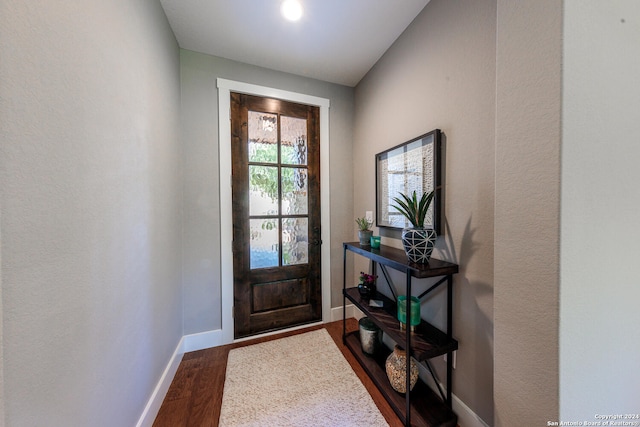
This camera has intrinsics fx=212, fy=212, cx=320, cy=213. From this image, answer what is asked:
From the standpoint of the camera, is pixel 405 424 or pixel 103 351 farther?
pixel 405 424

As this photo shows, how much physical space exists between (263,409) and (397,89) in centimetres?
243

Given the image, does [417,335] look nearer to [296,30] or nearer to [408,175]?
[408,175]

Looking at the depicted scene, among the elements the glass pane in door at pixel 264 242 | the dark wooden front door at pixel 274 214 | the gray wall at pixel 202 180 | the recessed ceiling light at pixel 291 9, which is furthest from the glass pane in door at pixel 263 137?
the recessed ceiling light at pixel 291 9

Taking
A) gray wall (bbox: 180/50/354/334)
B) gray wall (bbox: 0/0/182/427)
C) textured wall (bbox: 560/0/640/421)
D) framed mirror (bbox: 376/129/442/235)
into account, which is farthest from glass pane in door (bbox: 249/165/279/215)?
textured wall (bbox: 560/0/640/421)

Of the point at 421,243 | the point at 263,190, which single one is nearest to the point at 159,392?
the point at 263,190

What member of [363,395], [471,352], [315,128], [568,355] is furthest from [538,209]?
[315,128]

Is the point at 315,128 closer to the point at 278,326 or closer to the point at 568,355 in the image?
the point at 278,326

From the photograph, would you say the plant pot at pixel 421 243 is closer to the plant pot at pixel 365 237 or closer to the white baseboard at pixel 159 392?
the plant pot at pixel 365 237

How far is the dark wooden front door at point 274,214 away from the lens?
1.98m

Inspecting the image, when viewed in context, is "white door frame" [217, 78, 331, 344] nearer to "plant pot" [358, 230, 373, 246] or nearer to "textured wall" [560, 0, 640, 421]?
"plant pot" [358, 230, 373, 246]

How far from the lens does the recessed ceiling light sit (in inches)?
54.4

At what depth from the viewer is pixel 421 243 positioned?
1.21 meters

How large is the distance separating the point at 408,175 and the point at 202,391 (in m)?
2.07

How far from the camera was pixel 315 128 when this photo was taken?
2.21 m
